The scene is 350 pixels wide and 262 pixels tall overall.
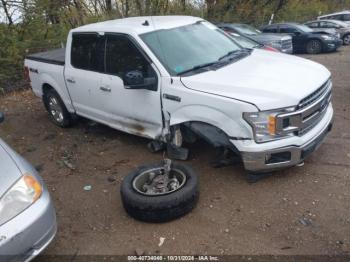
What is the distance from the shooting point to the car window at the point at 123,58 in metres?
4.85

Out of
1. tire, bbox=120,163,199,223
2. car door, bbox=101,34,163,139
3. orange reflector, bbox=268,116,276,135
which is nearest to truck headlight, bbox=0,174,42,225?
tire, bbox=120,163,199,223

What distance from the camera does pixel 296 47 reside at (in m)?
16.6

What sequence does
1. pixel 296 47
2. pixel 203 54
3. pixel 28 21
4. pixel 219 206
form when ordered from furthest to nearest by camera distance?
pixel 296 47 → pixel 28 21 → pixel 203 54 → pixel 219 206

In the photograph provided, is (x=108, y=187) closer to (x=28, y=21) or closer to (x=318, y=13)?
(x=28, y=21)

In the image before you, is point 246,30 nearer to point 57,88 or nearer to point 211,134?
point 57,88

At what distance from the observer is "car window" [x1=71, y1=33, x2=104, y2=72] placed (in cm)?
553

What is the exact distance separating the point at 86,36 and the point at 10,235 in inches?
142

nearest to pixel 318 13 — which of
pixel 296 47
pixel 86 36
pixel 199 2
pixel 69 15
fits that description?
pixel 199 2

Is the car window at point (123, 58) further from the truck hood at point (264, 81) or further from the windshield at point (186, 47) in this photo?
the truck hood at point (264, 81)

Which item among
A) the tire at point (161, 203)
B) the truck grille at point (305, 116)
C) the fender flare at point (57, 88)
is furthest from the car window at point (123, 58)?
the truck grille at point (305, 116)

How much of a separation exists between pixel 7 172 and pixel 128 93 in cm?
217

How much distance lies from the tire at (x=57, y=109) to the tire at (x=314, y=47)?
12.4 m

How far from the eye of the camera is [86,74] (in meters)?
5.70

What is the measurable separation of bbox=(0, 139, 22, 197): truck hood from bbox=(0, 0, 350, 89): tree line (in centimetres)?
703
